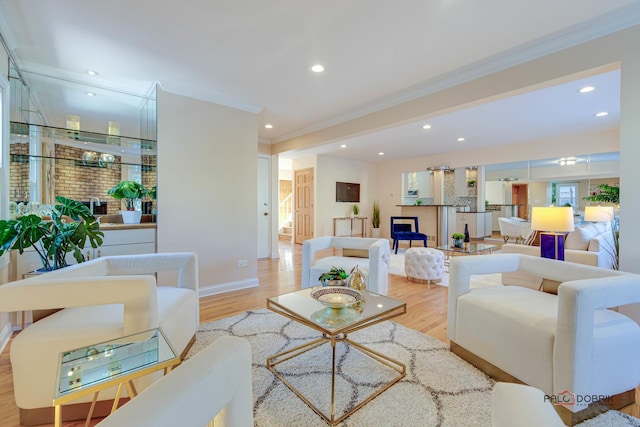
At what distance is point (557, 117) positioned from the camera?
4.24 metres

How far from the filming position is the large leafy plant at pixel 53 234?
192 centimetres

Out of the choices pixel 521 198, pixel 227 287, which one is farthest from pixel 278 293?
pixel 521 198

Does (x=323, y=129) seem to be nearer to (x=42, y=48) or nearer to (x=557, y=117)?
(x=42, y=48)

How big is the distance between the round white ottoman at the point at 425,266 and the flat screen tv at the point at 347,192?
393 centimetres

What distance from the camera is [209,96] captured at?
11.0ft

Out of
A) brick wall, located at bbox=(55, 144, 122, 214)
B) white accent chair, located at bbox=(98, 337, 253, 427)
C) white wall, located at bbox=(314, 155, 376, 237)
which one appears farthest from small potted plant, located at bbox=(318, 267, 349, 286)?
white wall, located at bbox=(314, 155, 376, 237)

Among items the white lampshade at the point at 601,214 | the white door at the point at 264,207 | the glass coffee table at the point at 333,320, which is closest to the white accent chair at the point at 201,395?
the glass coffee table at the point at 333,320

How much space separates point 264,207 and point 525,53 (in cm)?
450

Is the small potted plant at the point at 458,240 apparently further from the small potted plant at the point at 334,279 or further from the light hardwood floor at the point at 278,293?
the small potted plant at the point at 334,279

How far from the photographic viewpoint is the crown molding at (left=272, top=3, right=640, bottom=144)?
195 cm

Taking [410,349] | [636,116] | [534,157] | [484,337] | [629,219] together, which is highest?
[534,157]

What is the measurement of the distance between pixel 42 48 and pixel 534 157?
761 centimetres

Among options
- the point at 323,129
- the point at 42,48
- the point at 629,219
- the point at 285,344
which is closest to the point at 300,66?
the point at 323,129

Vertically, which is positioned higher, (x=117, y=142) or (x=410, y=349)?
(x=117, y=142)
